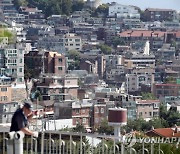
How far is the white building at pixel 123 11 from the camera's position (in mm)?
85312

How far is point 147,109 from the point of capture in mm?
44250

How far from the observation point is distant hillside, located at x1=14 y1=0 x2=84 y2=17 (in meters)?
81.1

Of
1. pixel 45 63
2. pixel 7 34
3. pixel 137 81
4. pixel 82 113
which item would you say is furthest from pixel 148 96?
pixel 82 113

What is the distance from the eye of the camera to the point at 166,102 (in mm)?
49281

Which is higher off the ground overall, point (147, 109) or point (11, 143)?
point (11, 143)

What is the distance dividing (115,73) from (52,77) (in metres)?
17.0

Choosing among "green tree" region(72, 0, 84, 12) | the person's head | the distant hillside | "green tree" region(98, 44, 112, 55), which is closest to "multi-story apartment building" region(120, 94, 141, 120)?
"green tree" region(98, 44, 112, 55)

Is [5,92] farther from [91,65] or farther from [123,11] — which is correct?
[123,11]

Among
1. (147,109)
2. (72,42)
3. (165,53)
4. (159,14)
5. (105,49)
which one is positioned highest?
(159,14)

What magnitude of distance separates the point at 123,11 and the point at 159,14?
2.96 m

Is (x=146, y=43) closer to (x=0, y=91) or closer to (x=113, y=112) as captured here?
(x=0, y=91)

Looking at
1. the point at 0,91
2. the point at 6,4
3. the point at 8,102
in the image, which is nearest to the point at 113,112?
the point at 8,102

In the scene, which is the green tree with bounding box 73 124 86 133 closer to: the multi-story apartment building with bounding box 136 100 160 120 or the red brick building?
the red brick building

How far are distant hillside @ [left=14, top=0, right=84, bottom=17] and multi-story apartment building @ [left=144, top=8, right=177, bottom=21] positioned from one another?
20.1ft
